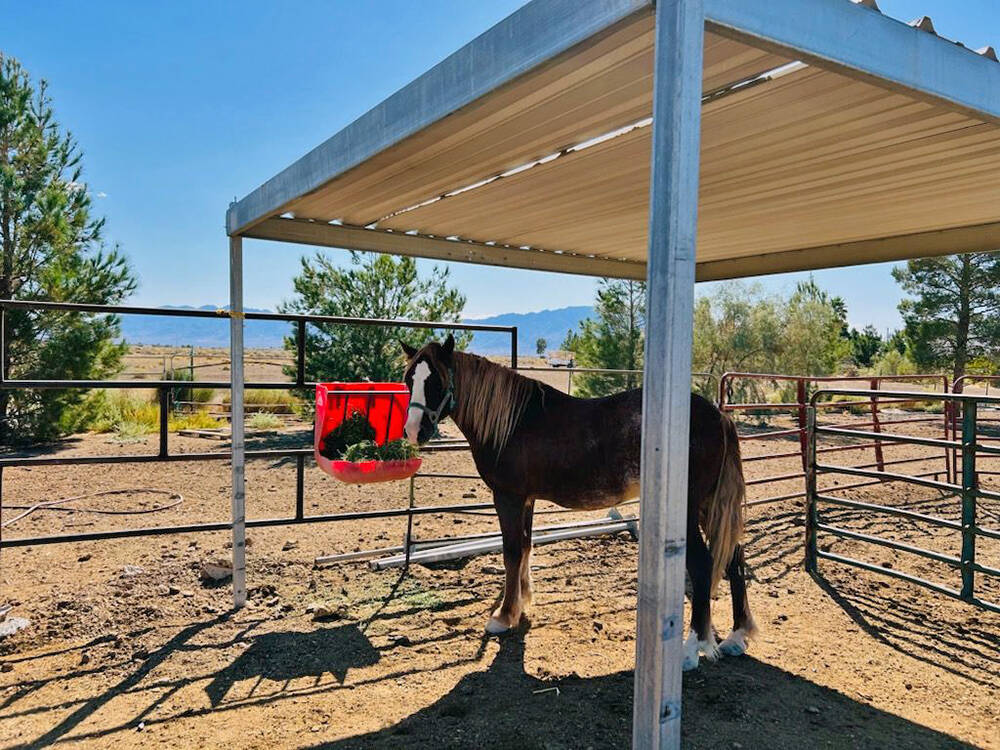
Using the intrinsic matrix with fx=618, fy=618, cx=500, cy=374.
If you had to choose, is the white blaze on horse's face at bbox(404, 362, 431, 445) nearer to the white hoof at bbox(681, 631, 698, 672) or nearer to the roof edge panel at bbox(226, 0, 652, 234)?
the roof edge panel at bbox(226, 0, 652, 234)

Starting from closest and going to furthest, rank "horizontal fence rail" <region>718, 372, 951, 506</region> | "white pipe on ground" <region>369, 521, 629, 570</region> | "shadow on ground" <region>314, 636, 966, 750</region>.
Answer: "shadow on ground" <region>314, 636, 966, 750</region>
"white pipe on ground" <region>369, 521, 629, 570</region>
"horizontal fence rail" <region>718, 372, 951, 506</region>

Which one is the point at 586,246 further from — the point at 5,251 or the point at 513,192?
the point at 5,251

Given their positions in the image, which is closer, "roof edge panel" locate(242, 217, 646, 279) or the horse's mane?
the horse's mane

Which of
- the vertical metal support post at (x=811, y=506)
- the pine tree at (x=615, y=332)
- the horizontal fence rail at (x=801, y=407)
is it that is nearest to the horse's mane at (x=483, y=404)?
the horizontal fence rail at (x=801, y=407)

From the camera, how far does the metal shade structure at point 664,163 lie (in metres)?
1.38

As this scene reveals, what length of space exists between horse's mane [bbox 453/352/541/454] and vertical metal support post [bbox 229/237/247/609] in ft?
4.06

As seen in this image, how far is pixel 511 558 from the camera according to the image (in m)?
3.26

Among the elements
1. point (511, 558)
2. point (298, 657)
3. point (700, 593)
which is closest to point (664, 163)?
point (700, 593)

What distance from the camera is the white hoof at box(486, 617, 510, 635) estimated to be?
3178 mm

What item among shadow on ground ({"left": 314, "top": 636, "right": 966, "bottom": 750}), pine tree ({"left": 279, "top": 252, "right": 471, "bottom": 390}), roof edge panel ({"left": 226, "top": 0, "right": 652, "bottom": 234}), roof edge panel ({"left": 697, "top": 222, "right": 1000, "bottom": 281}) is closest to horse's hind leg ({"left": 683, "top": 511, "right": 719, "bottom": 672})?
shadow on ground ({"left": 314, "top": 636, "right": 966, "bottom": 750})

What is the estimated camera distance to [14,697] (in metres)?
2.51

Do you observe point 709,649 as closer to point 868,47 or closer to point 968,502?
point 968,502

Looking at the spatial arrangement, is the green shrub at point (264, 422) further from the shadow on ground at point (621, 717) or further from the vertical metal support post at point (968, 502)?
the vertical metal support post at point (968, 502)

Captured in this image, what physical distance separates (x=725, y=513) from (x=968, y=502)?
1615 millimetres
